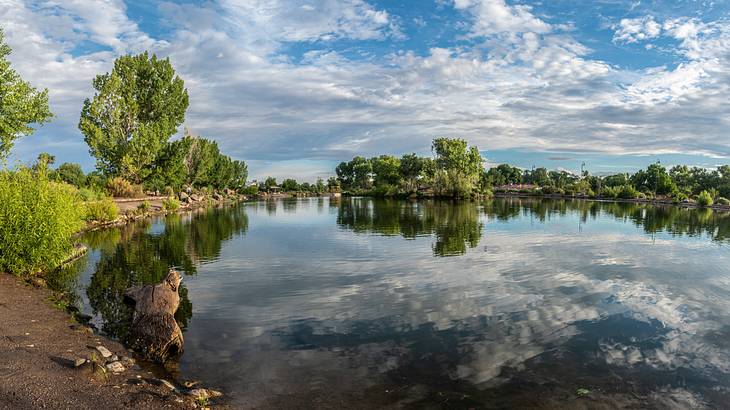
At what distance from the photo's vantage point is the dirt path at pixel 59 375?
7.07m

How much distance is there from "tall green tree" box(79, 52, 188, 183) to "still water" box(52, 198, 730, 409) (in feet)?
120

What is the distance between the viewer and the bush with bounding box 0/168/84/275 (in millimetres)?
15859

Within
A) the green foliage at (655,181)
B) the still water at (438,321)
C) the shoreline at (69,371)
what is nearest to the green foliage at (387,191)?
the green foliage at (655,181)

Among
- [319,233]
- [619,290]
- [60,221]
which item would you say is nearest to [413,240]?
[319,233]

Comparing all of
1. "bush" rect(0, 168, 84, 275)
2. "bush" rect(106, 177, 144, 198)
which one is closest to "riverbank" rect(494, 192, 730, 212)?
"bush" rect(106, 177, 144, 198)

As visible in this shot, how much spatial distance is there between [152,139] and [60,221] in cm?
4596

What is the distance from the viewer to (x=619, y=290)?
1697cm

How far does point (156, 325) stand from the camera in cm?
1103

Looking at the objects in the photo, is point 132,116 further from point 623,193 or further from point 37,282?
point 623,193

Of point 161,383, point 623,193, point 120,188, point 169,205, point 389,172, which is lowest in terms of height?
point 161,383

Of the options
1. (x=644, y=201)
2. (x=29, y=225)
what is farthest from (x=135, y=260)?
(x=644, y=201)

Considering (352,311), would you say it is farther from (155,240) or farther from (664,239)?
(664,239)

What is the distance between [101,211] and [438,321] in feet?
110

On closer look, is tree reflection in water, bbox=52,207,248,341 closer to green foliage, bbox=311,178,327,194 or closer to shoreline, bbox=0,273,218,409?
shoreline, bbox=0,273,218,409
